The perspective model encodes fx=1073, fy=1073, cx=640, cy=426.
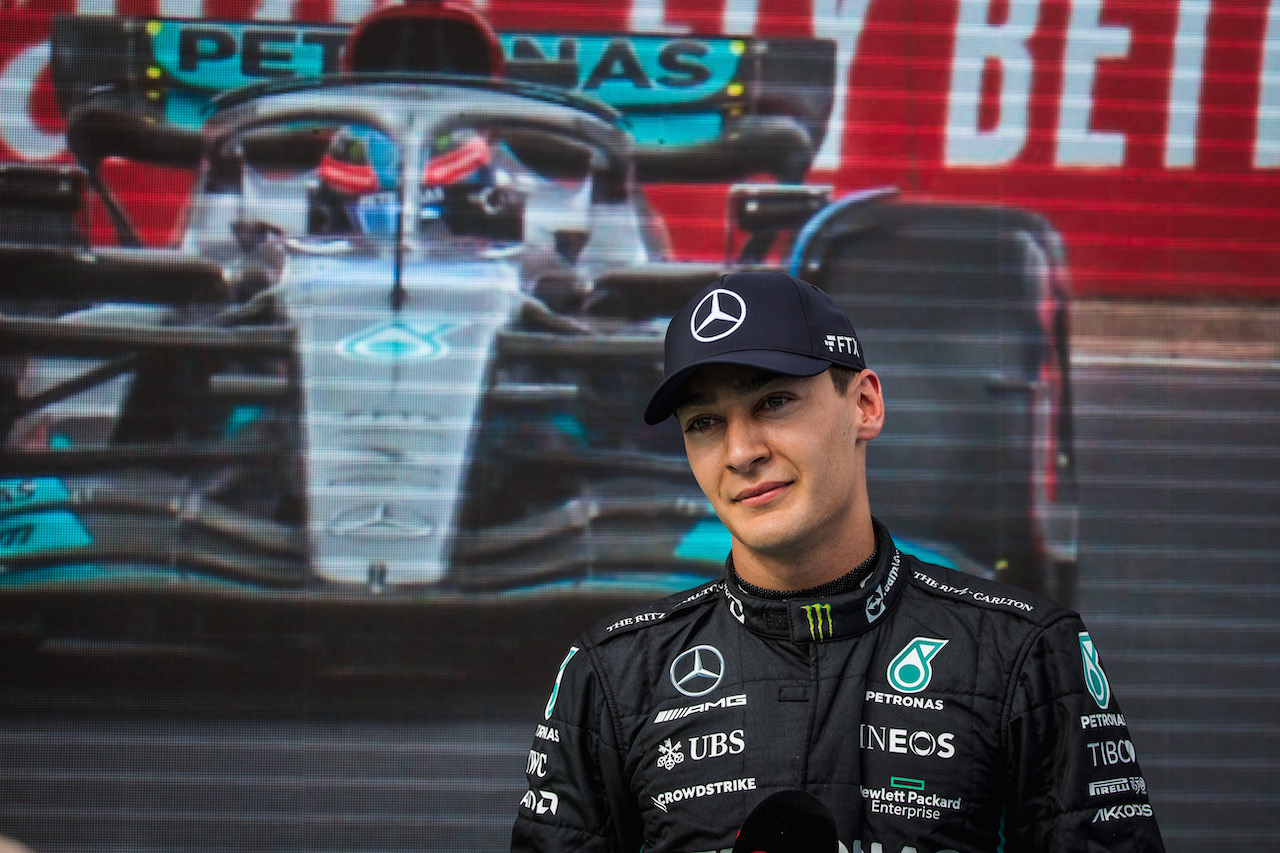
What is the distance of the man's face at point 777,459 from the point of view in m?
1.72

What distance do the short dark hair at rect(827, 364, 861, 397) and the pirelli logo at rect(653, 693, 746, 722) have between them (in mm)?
538

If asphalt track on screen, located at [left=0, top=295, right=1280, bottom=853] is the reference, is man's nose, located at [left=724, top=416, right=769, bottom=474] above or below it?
above

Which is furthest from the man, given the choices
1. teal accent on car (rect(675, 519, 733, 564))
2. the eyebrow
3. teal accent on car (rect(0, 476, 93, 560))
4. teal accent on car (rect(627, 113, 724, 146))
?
teal accent on car (rect(0, 476, 93, 560))

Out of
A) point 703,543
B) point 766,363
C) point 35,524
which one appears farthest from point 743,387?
point 35,524

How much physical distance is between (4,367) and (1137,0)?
15.0 feet

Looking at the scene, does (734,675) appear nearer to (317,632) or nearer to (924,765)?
(924,765)

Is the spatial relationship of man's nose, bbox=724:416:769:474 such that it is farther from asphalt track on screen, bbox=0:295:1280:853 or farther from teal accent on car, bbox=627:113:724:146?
teal accent on car, bbox=627:113:724:146

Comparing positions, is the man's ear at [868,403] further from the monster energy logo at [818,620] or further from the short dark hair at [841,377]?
the monster energy logo at [818,620]

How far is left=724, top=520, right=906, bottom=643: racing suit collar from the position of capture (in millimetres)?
1765

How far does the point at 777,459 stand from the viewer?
173cm

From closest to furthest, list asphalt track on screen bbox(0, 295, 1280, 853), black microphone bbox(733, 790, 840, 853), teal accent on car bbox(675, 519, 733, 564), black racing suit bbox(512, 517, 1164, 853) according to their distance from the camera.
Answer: black microphone bbox(733, 790, 840, 853), black racing suit bbox(512, 517, 1164, 853), asphalt track on screen bbox(0, 295, 1280, 853), teal accent on car bbox(675, 519, 733, 564)

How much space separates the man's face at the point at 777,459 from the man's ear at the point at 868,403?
0.07 meters

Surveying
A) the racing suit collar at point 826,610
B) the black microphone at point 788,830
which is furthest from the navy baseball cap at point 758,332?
the black microphone at point 788,830

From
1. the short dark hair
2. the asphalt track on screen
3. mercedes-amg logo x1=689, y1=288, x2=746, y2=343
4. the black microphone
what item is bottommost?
the asphalt track on screen
